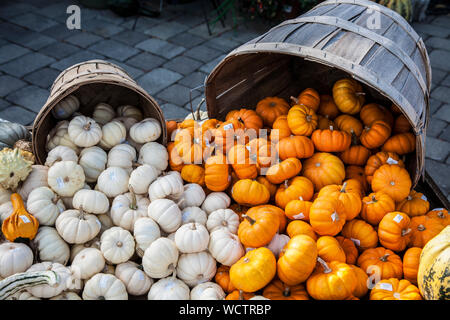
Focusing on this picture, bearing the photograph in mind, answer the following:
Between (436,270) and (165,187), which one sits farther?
(165,187)

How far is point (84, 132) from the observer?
7.78 feet

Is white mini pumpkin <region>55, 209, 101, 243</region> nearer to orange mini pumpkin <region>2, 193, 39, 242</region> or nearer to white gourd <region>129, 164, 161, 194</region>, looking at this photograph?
orange mini pumpkin <region>2, 193, 39, 242</region>

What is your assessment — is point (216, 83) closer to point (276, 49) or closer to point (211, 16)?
point (276, 49)

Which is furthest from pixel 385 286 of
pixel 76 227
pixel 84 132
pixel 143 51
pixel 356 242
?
pixel 143 51

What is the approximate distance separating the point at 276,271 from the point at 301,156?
750mm

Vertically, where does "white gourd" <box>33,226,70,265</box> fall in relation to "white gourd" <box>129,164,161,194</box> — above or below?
below

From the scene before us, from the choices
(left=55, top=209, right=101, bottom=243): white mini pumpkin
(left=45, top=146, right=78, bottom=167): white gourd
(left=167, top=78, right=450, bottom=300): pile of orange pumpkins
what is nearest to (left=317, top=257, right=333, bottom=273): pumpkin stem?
(left=167, top=78, right=450, bottom=300): pile of orange pumpkins

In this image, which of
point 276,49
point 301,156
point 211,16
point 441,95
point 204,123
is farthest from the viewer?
point 211,16

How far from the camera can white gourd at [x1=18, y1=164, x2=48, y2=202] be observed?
2.23 metres

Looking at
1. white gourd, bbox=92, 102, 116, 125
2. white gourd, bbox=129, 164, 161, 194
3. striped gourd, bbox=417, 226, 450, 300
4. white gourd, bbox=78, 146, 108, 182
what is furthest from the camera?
white gourd, bbox=92, 102, 116, 125

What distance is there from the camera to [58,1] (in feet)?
20.9

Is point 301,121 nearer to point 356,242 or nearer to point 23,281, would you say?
point 356,242

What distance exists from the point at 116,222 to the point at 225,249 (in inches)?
23.0
